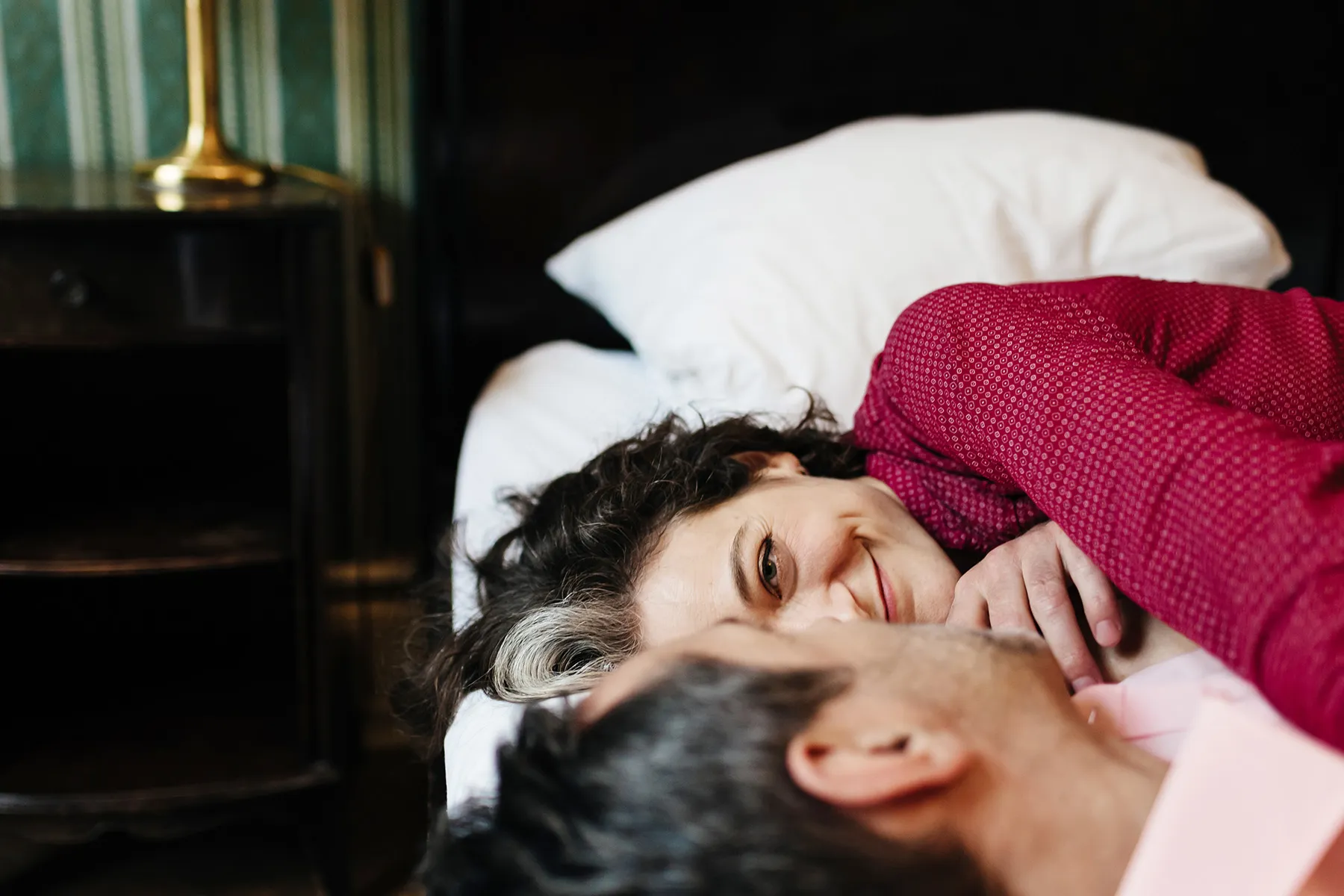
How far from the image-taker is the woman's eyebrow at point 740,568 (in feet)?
2.30

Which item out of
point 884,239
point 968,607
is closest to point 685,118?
point 884,239

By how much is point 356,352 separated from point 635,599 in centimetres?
96

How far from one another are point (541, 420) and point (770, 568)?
0.48 meters

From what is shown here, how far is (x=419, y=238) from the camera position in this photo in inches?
57.4

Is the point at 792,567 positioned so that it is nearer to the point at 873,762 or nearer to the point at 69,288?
the point at 873,762

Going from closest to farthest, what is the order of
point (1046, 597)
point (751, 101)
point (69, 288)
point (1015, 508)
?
point (1046, 597)
point (1015, 508)
point (69, 288)
point (751, 101)

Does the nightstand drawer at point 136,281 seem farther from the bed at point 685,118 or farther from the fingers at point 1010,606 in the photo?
the fingers at point 1010,606

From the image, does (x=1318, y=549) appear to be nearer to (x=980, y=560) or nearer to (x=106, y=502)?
(x=980, y=560)

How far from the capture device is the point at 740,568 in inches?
28.0

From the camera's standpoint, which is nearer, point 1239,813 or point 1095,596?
point 1239,813

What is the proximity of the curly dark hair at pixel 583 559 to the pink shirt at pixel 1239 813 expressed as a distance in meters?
0.37

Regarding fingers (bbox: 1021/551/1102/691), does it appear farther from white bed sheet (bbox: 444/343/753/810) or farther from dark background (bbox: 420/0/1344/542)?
dark background (bbox: 420/0/1344/542)

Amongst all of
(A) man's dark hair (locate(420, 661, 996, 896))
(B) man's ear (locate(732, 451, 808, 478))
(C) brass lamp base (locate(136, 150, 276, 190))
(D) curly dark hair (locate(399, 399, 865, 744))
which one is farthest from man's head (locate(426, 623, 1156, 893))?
(C) brass lamp base (locate(136, 150, 276, 190))

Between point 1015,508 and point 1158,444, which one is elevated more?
point 1158,444
